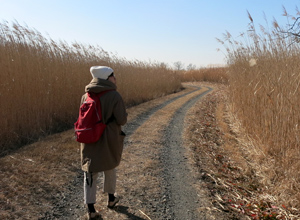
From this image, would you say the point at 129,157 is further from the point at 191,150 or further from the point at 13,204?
the point at 13,204

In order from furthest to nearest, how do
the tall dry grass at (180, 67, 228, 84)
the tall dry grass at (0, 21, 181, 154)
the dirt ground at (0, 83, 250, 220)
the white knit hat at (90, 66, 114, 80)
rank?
the tall dry grass at (180, 67, 228, 84) < the tall dry grass at (0, 21, 181, 154) < the dirt ground at (0, 83, 250, 220) < the white knit hat at (90, 66, 114, 80)

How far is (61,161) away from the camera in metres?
4.69

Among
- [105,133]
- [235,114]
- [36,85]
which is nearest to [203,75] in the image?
[235,114]

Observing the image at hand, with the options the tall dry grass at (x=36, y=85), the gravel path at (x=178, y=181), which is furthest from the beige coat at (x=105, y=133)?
the tall dry grass at (x=36, y=85)

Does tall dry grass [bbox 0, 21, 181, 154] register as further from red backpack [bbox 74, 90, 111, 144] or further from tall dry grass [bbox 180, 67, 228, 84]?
tall dry grass [bbox 180, 67, 228, 84]

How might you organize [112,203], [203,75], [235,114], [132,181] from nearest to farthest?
[112,203]
[132,181]
[235,114]
[203,75]

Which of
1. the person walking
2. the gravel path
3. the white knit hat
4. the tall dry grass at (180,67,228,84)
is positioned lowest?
the gravel path

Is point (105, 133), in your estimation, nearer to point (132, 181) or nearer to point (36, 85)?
point (132, 181)

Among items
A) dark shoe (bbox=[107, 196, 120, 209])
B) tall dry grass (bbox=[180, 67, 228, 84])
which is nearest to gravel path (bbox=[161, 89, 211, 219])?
dark shoe (bbox=[107, 196, 120, 209])

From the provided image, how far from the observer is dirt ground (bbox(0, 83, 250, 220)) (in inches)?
125

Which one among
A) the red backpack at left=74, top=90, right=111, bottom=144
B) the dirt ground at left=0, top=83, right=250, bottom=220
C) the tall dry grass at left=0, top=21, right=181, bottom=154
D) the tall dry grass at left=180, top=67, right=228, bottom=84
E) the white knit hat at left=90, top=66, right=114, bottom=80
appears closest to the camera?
the red backpack at left=74, top=90, right=111, bottom=144

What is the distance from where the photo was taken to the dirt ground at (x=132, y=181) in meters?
3.16

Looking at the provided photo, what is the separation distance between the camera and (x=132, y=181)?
400 centimetres

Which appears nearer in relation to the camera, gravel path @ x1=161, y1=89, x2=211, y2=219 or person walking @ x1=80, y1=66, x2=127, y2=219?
person walking @ x1=80, y1=66, x2=127, y2=219
